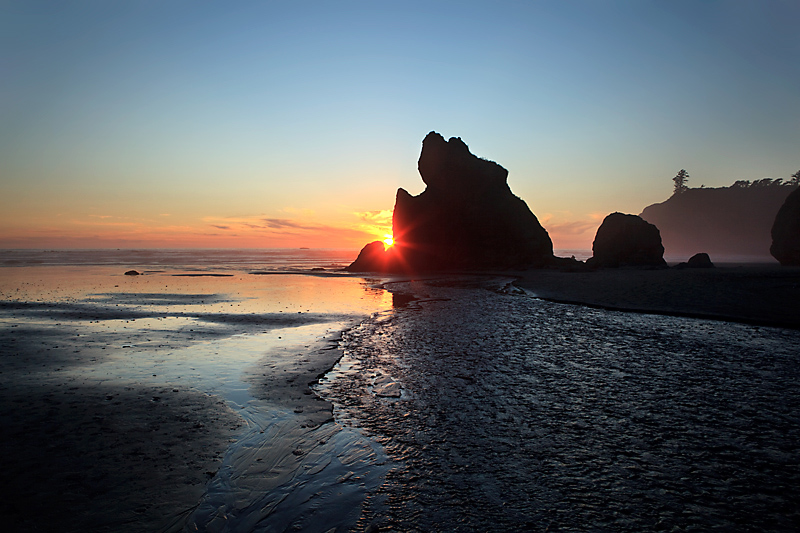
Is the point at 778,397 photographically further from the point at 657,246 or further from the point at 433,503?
the point at 657,246

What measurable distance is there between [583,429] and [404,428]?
10.3 feet

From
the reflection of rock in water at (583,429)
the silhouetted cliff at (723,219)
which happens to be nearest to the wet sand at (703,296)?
the reflection of rock in water at (583,429)

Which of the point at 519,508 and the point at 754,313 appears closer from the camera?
the point at 519,508

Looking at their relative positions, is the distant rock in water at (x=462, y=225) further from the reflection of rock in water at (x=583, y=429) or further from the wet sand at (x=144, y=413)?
the reflection of rock in water at (x=583, y=429)

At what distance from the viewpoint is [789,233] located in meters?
45.9

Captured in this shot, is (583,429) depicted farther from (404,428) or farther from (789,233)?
(789,233)

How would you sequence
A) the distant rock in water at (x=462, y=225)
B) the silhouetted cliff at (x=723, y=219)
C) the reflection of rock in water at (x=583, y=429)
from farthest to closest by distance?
the silhouetted cliff at (x=723, y=219) → the distant rock in water at (x=462, y=225) → the reflection of rock in water at (x=583, y=429)

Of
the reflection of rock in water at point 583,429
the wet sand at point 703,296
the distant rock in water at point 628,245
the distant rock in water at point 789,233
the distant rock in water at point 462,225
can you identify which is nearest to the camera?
the reflection of rock in water at point 583,429

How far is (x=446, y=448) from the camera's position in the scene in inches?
239

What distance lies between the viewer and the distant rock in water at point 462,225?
59.0 metres

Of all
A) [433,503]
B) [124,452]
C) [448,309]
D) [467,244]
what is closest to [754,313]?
[448,309]

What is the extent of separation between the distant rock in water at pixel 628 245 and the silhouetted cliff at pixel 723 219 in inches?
4138

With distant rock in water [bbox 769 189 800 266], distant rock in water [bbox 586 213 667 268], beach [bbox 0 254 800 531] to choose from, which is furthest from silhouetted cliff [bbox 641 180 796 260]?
beach [bbox 0 254 800 531]

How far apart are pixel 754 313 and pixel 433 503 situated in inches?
795
